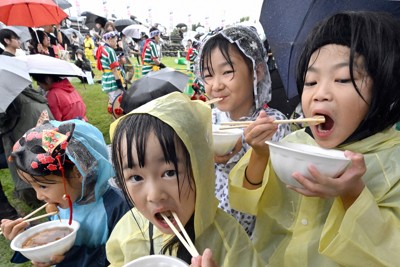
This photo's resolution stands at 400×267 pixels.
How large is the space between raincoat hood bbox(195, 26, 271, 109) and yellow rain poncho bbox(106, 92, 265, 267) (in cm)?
67

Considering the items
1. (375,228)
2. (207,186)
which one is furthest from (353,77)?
(207,186)

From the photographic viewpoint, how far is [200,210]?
1021 mm

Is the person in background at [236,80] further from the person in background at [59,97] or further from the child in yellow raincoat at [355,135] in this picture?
the person in background at [59,97]

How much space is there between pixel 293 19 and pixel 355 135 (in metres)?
0.68

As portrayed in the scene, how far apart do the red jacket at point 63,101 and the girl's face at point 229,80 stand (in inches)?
109

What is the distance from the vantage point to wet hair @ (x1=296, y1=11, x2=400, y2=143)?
879mm

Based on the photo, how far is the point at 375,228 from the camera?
826mm

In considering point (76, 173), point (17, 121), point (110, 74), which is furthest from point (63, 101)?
point (110, 74)

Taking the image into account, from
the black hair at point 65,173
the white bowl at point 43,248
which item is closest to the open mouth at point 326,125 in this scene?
the white bowl at point 43,248

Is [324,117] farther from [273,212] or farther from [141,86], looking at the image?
[141,86]

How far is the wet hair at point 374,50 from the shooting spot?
34.6 inches

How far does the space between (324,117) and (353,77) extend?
0.13 metres

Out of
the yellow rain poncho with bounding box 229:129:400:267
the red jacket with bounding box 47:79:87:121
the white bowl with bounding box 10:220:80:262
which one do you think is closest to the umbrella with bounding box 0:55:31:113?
the red jacket with bounding box 47:79:87:121

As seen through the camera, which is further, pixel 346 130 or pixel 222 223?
pixel 222 223
